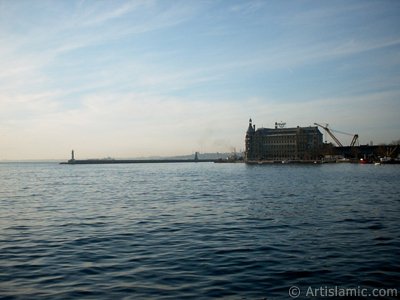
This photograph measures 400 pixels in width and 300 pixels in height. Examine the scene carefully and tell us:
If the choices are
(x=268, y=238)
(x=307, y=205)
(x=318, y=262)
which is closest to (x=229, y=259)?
(x=318, y=262)

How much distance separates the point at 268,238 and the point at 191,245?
4156 mm

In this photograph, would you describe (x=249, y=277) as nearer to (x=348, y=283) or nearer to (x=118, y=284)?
(x=348, y=283)

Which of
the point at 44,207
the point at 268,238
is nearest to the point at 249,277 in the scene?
the point at 268,238

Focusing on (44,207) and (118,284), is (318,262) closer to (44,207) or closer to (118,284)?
(118,284)

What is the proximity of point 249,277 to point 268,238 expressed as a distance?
263 inches

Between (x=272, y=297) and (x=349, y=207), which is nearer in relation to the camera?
(x=272, y=297)

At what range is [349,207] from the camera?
31.4 meters

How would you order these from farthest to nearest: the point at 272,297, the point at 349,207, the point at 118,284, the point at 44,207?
the point at 44,207 < the point at 349,207 < the point at 118,284 < the point at 272,297

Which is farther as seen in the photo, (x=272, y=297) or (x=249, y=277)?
(x=249, y=277)

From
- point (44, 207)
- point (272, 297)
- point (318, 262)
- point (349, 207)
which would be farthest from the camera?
point (44, 207)

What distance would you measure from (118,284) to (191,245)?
614cm

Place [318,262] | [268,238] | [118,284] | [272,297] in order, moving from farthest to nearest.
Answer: [268,238] → [318,262] → [118,284] → [272,297]

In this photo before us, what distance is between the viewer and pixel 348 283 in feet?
41.1

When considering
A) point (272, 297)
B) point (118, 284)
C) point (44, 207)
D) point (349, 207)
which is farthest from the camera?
point (44, 207)
